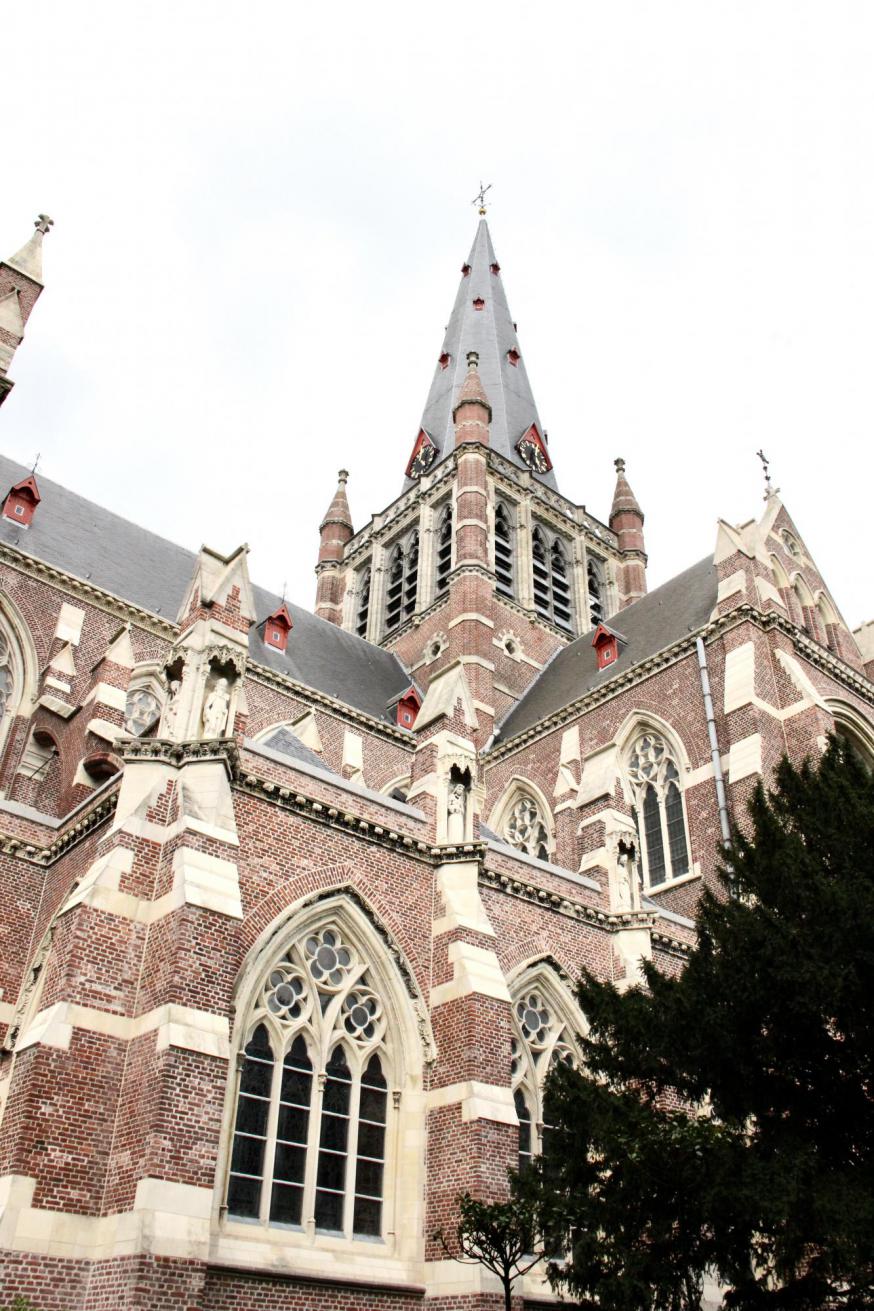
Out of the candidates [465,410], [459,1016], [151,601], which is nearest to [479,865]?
[459,1016]

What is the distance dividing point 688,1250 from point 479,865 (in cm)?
545

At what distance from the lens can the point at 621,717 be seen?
23.0 m

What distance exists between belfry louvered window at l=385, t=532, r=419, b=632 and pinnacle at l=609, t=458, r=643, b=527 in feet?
26.1

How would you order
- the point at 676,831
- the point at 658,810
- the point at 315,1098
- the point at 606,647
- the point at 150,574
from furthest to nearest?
1. the point at 606,647
2. the point at 150,574
3. the point at 658,810
4. the point at 676,831
5. the point at 315,1098

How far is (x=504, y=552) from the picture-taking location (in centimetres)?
3341

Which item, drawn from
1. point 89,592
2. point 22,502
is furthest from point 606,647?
point 22,502

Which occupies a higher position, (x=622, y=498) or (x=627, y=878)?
(x=622, y=498)

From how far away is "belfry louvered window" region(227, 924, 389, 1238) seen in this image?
10.5 m

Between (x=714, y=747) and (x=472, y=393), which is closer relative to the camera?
(x=714, y=747)

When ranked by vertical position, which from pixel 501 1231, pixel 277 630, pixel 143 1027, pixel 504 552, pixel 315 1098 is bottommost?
pixel 501 1231

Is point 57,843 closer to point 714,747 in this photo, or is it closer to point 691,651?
point 714,747

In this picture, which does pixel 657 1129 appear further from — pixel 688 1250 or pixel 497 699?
pixel 497 699

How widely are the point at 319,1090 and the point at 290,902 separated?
77.6 inches

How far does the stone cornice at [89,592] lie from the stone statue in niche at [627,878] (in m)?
10.7
